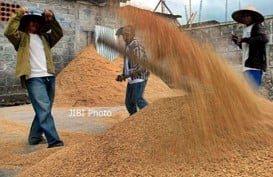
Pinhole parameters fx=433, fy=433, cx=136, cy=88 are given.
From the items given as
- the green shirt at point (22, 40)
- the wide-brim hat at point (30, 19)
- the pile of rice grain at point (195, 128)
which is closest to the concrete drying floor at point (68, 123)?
the green shirt at point (22, 40)

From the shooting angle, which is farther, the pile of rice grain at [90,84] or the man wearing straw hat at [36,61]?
the pile of rice grain at [90,84]

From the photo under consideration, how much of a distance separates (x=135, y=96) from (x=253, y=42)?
1.60 metres

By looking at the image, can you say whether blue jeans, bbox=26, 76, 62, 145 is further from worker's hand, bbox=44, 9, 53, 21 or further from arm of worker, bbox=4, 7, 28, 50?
worker's hand, bbox=44, 9, 53, 21

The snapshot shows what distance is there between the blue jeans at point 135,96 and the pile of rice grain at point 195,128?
2.52m

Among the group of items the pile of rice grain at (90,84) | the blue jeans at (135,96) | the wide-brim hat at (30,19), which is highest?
the wide-brim hat at (30,19)

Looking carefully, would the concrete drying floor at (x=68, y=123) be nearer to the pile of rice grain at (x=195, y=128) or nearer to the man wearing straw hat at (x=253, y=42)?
the pile of rice grain at (x=195, y=128)

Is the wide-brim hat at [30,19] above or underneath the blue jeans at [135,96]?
above

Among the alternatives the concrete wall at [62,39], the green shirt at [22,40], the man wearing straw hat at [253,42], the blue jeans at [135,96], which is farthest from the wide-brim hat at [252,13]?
the concrete wall at [62,39]

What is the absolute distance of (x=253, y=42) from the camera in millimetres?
4605

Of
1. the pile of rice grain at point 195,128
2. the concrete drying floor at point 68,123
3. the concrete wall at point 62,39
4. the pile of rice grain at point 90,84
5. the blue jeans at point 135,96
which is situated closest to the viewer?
the pile of rice grain at point 195,128

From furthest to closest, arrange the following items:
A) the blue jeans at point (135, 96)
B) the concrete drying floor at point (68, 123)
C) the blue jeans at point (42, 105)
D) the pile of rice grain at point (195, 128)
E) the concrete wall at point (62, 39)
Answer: the concrete wall at point (62, 39) → the blue jeans at point (135, 96) → the concrete drying floor at point (68, 123) → the blue jeans at point (42, 105) → the pile of rice grain at point (195, 128)

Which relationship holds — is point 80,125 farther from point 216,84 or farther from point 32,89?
point 216,84

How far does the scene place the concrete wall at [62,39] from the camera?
34.8 feet

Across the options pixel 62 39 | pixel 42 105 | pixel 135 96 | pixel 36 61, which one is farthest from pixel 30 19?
pixel 62 39
